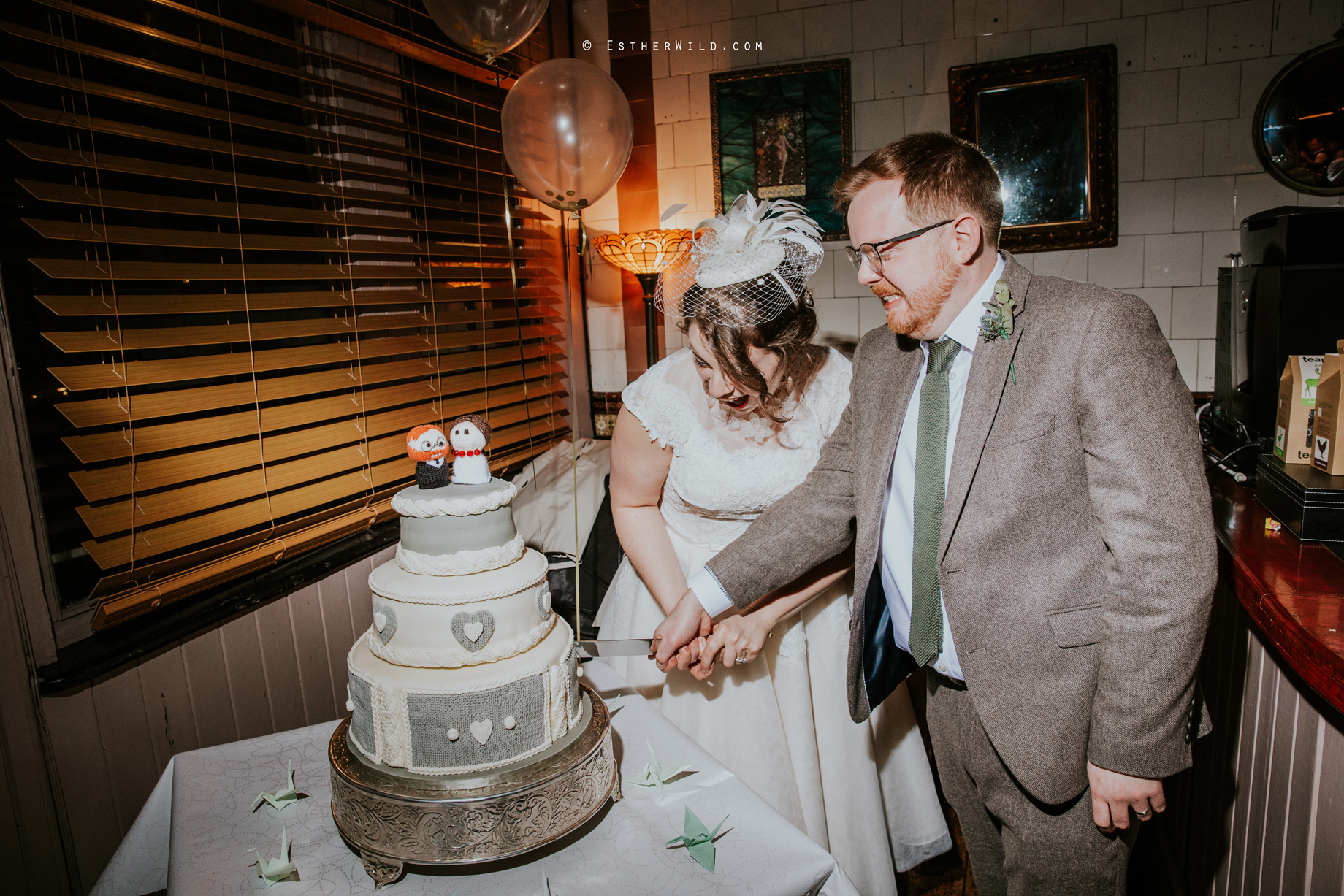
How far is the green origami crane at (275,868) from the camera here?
44.6 inches

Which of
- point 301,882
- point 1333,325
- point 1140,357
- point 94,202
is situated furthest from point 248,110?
point 1333,325

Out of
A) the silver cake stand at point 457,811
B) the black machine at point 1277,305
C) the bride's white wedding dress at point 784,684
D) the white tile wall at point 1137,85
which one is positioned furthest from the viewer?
the white tile wall at point 1137,85

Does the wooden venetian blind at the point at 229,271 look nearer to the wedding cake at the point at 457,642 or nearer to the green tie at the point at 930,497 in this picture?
the wedding cake at the point at 457,642

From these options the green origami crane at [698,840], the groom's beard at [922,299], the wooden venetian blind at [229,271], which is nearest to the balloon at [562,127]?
the wooden venetian blind at [229,271]

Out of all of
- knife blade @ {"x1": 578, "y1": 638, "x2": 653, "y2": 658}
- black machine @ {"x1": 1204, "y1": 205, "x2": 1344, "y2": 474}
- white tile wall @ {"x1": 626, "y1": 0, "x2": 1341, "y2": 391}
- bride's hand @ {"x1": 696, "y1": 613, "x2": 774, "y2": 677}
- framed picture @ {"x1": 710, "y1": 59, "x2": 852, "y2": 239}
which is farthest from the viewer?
framed picture @ {"x1": 710, "y1": 59, "x2": 852, "y2": 239}

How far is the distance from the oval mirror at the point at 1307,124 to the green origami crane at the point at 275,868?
4135mm

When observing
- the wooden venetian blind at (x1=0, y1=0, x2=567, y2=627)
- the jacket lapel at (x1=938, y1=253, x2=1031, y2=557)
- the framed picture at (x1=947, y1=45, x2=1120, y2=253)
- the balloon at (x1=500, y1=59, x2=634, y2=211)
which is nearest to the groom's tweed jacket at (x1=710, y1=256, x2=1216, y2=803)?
the jacket lapel at (x1=938, y1=253, x2=1031, y2=557)

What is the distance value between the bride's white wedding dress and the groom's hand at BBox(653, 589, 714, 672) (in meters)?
0.24

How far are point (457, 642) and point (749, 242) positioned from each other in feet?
3.89

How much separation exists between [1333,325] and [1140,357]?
4.70ft

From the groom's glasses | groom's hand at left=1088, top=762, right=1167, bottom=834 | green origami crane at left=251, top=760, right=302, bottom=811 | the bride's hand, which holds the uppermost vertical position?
the groom's glasses

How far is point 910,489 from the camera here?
Answer: 1.54m

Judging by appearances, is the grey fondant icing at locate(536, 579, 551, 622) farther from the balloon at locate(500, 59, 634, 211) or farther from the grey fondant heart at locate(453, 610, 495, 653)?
the balloon at locate(500, 59, 634, 211)

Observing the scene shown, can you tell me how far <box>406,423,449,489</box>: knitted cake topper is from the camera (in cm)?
121
